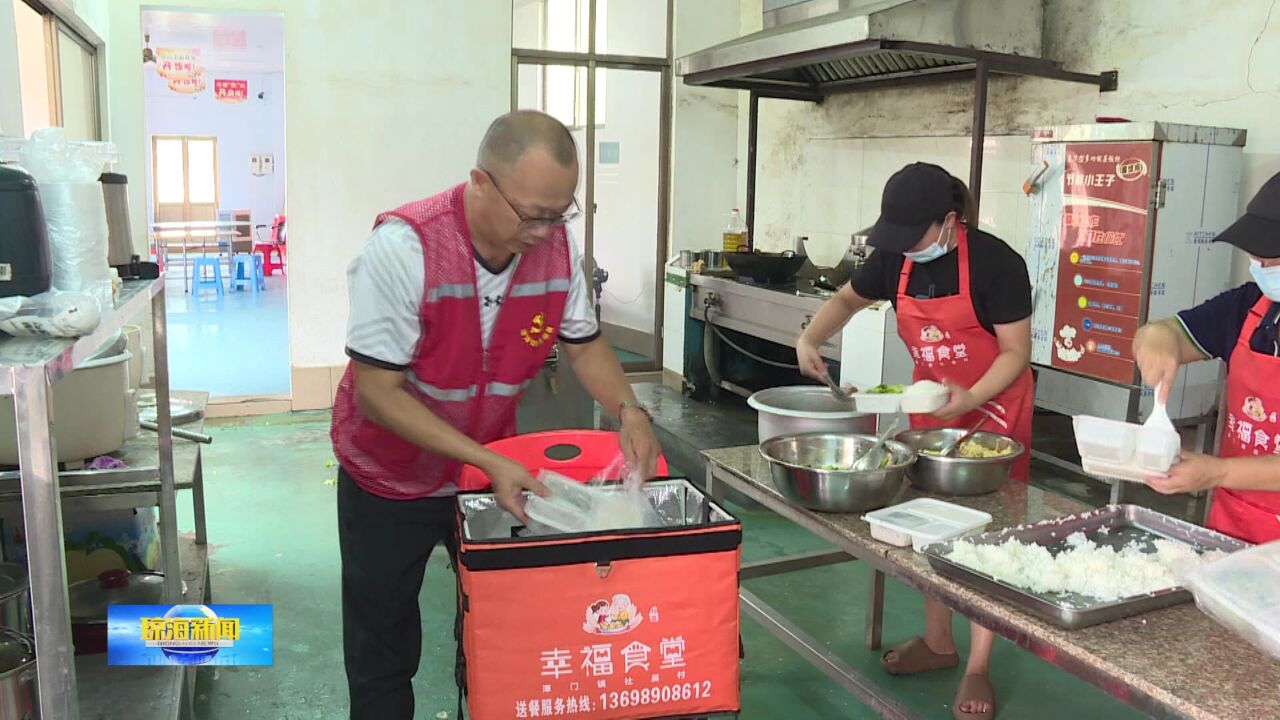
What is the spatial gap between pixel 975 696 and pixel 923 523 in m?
1.16

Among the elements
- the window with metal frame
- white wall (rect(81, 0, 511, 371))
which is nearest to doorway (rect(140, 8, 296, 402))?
white wall (rect(81, 0, 511, 371))

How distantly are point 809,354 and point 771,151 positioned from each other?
4.45m

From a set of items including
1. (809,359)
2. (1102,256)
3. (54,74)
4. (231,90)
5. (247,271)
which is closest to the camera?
(809,359)

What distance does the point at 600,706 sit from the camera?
1687 millimetres

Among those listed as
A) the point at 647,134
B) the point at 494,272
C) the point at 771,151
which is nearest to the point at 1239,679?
the point at 494,272

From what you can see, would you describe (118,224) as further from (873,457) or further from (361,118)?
(361,118)

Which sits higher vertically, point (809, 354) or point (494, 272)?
point (494, 272)

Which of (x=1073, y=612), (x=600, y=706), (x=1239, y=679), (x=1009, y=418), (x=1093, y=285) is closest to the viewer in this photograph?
(x=1239, y=679)

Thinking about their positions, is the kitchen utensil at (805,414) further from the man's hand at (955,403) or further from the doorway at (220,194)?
the doorway at (220,194)

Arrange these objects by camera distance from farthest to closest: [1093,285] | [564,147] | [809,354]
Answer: [1093,285], [809,354], [564,147]

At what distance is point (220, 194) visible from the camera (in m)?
17.0

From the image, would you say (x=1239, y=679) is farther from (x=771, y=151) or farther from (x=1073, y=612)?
(x=771, y=151)

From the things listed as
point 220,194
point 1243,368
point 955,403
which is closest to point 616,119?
point 955,403

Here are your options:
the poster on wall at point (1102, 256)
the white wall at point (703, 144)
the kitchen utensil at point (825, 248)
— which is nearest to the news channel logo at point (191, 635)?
the poster on wall at point (1102, 256)
